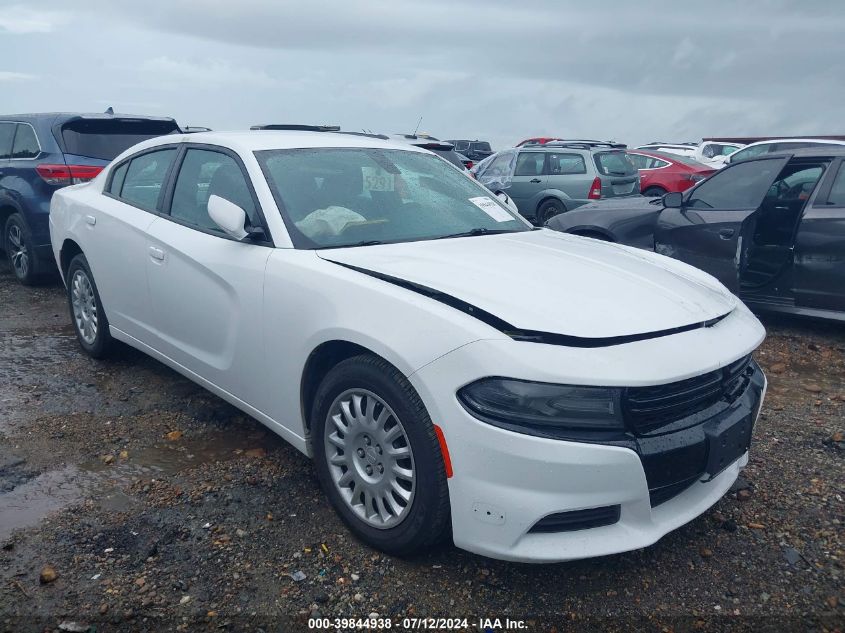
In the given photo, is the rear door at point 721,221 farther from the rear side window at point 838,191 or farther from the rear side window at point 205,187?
the rear side window at point 205,187

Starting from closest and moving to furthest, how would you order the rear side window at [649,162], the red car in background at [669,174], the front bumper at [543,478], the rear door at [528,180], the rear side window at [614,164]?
the front bumper at [543,478], the rear side window at [614,164], the rear door at [528,180], the red car in background at [669,174], the rear side window at [649,162]

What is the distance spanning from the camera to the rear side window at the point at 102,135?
732 centimetres

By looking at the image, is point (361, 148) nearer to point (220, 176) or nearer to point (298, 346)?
point (220, 176)

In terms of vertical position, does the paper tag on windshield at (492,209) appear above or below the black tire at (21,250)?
above

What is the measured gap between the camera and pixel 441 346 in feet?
8.26

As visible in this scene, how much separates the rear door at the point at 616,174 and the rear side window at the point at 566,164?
26 centimetres

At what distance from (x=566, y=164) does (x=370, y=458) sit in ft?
36.8

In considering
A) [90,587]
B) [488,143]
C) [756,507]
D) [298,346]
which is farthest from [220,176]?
[488,143]

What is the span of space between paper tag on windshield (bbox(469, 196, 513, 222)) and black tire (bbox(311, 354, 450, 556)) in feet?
5.20

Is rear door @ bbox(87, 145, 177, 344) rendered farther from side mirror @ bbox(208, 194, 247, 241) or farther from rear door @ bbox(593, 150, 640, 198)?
rear door @ bbox(593, 150, 640, 198)

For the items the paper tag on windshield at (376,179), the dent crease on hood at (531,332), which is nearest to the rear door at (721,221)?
the paper tag on windshield at (376,179)

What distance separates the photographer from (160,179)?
4375 mm

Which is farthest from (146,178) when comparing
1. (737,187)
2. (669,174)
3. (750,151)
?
(750,151)

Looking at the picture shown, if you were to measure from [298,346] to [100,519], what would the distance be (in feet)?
3.82
